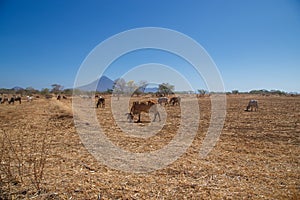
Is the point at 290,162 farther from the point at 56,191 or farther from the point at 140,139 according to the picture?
the point at 56,191

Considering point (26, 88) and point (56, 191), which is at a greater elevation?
point (26, 88)

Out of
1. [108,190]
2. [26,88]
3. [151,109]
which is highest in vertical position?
[26,88]

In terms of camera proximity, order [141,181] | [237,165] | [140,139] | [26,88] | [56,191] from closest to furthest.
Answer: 1. [56,191]
2. [141,181]
3. [237,165]
4. [140,139]
5. [26,88]

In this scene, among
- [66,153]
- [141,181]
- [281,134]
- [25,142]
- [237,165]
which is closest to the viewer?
[141,181]

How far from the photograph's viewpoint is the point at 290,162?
16.7 ft

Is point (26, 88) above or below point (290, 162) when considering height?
above

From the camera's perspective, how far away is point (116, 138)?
7.78 meters

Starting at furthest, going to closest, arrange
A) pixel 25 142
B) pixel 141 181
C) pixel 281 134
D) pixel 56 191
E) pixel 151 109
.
A: 1. pixel 151 109
2. pixel 281 134
3. pixel 25 142
4. pixel 141 181
5. pixel 56 191

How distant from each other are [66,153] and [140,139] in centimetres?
282

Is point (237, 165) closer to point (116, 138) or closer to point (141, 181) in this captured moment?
point (141, 181)

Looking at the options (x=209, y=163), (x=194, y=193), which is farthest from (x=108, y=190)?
(x=209, y=163)

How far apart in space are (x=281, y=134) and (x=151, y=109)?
22.9 feet

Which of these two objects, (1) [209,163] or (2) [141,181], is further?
(1) [209,163]

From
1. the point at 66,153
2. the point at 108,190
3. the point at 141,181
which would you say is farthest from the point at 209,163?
the point at 66,153
